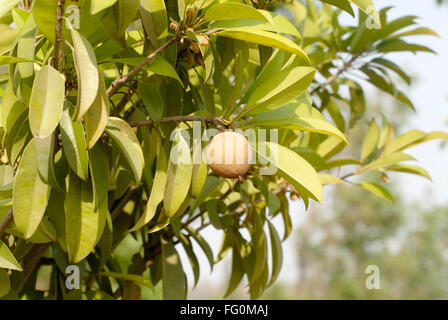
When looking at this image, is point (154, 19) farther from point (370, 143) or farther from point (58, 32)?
point (370, 143)

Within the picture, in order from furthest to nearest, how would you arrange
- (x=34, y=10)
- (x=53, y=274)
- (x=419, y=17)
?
(x=419, y=17)
(x=53, y=274)
(x=34, y=10)

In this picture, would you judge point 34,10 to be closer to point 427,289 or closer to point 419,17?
→ point 419,17

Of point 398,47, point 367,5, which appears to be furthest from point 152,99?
point 398,47

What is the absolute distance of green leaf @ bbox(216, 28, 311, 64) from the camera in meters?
0.52

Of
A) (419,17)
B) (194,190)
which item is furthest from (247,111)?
(419,17)

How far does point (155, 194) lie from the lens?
0.57m

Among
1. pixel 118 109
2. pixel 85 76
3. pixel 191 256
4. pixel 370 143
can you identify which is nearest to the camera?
pixel 85 76

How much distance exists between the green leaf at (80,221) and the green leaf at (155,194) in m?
0.04

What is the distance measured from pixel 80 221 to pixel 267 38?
0.90ft

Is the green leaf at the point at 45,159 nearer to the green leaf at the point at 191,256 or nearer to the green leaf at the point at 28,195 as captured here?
the green leaf at the point at 28,195

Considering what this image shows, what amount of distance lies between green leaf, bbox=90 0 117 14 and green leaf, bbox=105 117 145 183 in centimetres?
12
